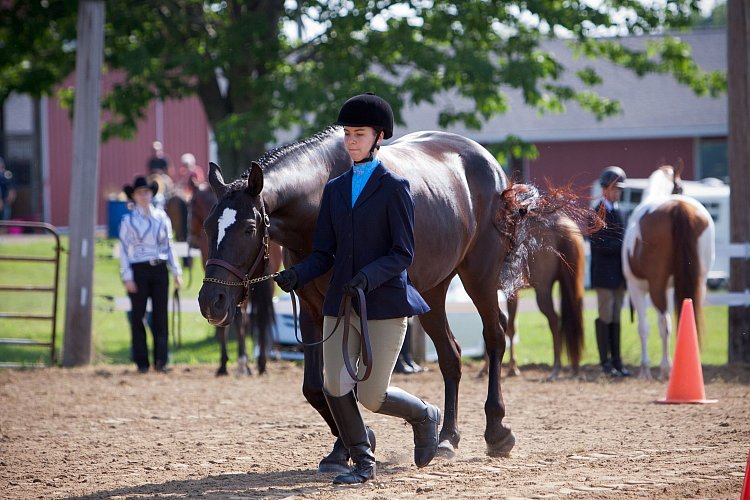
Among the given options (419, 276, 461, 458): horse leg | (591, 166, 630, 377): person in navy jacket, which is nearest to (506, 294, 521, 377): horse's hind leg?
(591, 166, 630, 377): person in navy jacket

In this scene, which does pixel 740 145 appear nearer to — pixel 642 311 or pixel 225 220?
pixel 642 311

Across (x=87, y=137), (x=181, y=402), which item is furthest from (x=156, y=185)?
(x=181, y=402)

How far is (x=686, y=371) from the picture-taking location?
8.45 m

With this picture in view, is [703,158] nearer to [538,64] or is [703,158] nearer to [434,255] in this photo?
[538,64]

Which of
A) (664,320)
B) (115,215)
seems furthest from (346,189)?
(115,215)

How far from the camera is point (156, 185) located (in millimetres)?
11430

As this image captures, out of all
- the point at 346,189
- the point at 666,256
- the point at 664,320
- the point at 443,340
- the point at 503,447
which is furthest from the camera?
the point at 664,320

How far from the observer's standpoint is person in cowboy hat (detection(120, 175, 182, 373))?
11094 millimetres

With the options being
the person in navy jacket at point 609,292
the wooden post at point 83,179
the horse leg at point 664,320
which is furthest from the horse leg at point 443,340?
the wooden post at point 83,179

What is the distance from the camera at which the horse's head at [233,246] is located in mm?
4977

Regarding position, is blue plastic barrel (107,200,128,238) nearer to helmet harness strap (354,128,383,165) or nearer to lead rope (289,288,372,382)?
helmet harness strap (354,128,383,165)

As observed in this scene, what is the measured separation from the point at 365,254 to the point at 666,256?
5.98m

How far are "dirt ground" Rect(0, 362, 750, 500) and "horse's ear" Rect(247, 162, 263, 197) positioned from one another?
1.53 meters

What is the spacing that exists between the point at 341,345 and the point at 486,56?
941 cm
